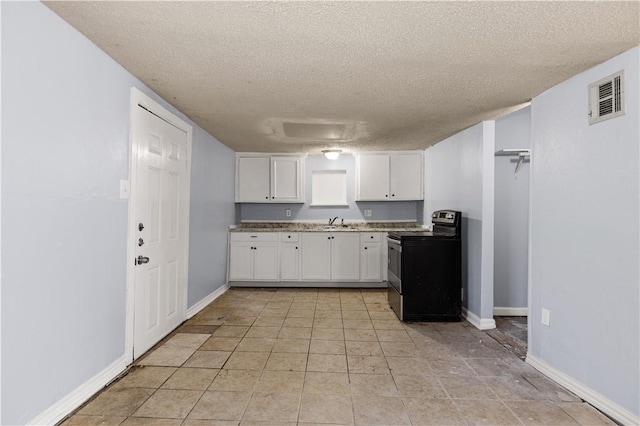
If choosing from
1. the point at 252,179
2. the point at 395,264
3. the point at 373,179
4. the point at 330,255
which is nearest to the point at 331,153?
the point at 373,179

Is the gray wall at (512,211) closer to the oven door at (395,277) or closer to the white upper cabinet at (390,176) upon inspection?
the oven door at (395,277)

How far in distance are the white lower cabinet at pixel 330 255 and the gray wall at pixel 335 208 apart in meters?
0.67

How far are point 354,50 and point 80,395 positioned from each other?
8.65ft

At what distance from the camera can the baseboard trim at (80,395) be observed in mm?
1704

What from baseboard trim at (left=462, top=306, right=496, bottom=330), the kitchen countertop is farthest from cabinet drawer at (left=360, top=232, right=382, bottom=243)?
baseboard trim at (left=462, top=306, right=496, bottom=330)

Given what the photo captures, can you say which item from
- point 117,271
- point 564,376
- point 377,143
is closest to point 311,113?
point 377,143

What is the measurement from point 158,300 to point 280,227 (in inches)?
114

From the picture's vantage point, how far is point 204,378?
2.34m

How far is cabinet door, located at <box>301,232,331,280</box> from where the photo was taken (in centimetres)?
509

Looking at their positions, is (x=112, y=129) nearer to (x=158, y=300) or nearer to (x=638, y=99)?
(x=158, y=300)

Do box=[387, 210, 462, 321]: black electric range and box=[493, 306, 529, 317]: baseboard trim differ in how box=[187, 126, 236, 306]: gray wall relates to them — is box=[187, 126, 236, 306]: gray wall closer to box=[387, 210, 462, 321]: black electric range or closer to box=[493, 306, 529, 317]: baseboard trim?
box=[387, 210, 462, 321]: black electric range

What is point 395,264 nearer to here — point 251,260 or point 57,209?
point 251,260

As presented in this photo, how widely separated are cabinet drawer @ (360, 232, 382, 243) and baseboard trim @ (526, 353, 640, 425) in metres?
2.65

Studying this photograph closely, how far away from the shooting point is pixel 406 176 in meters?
5.33
